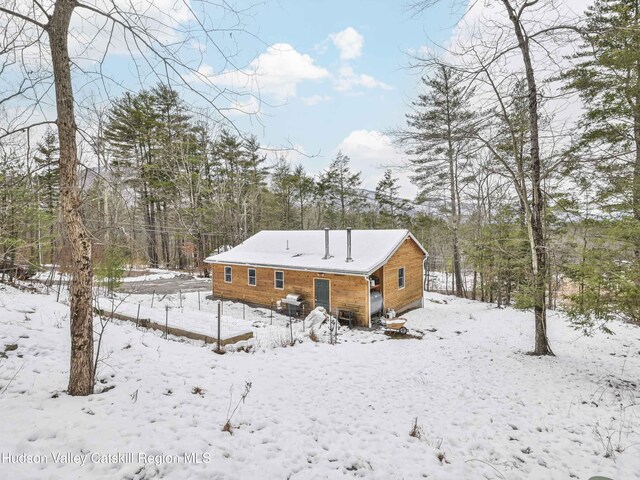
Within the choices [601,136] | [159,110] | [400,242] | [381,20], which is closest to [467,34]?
[381,20]

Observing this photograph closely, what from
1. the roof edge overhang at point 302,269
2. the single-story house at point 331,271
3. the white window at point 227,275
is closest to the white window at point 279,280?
the single-story house at point 331,271

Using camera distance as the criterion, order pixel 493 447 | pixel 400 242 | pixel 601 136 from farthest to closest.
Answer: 1. pixel 400 242
2. pixel 601 136
3. pixel 493 447

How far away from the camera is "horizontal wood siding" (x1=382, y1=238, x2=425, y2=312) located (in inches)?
556

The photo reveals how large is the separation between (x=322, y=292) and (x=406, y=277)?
466 centimetres

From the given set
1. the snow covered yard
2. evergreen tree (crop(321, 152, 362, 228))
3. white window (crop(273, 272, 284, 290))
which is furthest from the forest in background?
white window (crop(273, 272, 284, 290))

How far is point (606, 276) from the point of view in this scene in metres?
5.73

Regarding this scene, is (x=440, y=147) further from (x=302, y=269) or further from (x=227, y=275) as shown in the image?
(x=227, y=275)

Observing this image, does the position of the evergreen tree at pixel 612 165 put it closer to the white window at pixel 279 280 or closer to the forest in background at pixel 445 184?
the forest in background at pixel 445 184

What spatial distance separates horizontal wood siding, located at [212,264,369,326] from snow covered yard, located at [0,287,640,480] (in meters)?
4.62

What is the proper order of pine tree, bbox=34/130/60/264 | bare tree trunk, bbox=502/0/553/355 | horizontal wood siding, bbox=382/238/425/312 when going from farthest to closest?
horizontal wood siding, bbox=382/238/425/312 < bare tree trunk, bbox=502/0/553/355 < pine tree, bbox=34/130/60/264

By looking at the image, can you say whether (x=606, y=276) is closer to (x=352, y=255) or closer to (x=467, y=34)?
(x=467, y=34)

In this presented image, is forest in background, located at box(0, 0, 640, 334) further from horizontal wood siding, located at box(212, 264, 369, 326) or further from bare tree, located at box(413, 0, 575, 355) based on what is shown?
horizontal wood siding, located at box(212, 264, 369, 326)

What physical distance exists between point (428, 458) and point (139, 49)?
584cm

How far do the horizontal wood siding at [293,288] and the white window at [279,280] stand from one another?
0.18 meters
